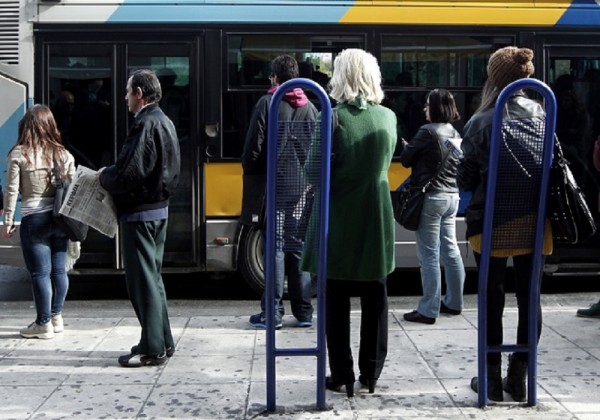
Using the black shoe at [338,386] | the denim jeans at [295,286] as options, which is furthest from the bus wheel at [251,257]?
the black shoe at [338,386]

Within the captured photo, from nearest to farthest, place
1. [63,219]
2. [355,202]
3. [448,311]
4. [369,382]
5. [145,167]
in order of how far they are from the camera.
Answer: [355,202], [369,382], [145,167], [63,219], [448,311]

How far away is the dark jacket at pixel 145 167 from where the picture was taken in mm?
5809

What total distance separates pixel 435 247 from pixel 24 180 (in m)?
3.25

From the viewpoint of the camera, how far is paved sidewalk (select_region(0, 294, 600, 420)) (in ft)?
16.8

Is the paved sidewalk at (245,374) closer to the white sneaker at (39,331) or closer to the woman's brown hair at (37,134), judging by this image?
the white sneaker at (39,331)

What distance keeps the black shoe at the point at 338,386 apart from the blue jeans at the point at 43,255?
2530 millimetres

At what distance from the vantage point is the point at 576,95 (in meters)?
8.82

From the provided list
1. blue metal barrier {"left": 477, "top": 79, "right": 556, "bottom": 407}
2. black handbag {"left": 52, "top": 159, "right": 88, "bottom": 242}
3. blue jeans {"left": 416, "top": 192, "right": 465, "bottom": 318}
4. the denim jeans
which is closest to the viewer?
blue metal barrier {"left": 477, "top": 79, "right": 556, "bottom": 407}

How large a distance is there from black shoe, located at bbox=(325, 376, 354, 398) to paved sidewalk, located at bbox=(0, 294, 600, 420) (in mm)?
45

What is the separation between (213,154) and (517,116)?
13.0 ft

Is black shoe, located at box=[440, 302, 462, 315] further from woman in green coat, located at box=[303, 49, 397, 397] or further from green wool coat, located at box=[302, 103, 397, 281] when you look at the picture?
green wool coat, located at box=[302, 103, 397, 281]

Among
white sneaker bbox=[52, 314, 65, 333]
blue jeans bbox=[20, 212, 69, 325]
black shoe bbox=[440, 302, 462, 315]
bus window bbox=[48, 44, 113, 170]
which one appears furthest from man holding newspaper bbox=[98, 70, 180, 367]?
black shoe bbox=[440, 302, 462, 315]

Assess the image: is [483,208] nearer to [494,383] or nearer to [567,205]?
[567,205]

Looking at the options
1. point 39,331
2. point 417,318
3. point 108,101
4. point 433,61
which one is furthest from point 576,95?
point 39,331
